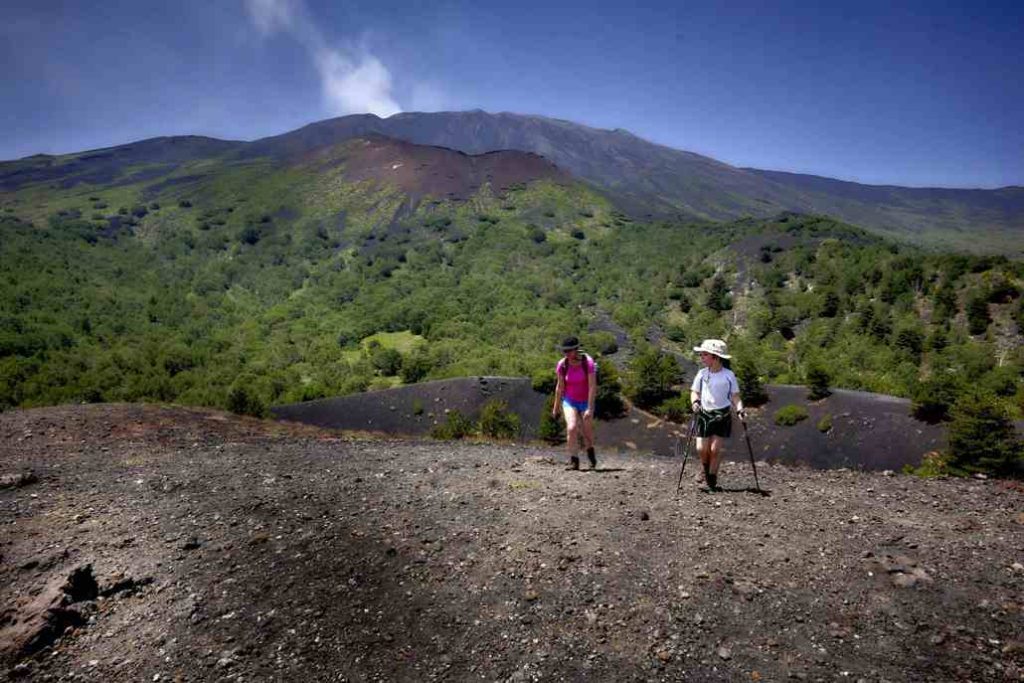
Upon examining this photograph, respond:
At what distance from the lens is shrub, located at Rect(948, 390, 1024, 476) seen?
10.3 meters

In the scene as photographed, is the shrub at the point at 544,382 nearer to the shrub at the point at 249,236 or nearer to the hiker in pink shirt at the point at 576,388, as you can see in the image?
the hiker in pink shirt at the point at 576,388

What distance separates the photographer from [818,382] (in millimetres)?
22453

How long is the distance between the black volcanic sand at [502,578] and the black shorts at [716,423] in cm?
78

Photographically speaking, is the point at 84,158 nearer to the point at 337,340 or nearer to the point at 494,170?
the point at 494,170

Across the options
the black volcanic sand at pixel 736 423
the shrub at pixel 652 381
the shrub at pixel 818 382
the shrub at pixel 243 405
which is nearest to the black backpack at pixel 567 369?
the black volcanic sand at pixel 736 423

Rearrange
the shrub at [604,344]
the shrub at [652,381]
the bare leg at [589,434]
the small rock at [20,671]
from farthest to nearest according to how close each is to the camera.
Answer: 1. the shrub at [604,344]
2. the shrub at [652,381]
3. the bare leg at [589,434]
4. the small rock at [20,671]

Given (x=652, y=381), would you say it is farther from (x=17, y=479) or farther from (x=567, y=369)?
(x=17, y=479)

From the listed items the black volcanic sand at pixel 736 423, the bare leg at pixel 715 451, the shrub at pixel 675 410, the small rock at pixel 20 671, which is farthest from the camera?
the shrub at pixel 675 410

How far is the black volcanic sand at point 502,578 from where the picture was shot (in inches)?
135

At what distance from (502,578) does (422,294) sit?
58.5 m

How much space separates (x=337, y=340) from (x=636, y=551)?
5066 cm

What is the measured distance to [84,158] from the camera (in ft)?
406

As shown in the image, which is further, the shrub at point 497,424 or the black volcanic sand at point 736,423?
the black volcanic sand at point 736,423

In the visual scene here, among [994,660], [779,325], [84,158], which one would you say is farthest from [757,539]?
[84,158]
